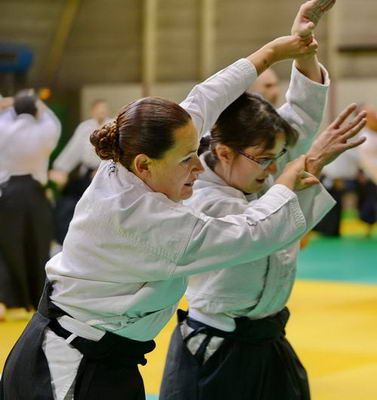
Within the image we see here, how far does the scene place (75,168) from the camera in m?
12.8

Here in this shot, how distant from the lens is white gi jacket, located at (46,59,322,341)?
2.64 meters

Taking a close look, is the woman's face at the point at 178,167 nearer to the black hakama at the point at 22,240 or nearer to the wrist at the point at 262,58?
the wrist at the point at 262,58

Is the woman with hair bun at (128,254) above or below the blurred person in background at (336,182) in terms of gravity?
above

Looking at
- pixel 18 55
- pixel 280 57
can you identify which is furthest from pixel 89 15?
pixel 280 57

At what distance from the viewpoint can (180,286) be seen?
2.78m

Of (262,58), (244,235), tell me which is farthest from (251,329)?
(262,58)

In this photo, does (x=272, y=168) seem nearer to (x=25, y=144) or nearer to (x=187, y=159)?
(x=187, y=159)

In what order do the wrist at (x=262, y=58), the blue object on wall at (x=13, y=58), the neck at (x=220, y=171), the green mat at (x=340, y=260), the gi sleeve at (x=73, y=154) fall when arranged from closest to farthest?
the wrist at (x=262, y=58) → the neck at (x=220, y=171) → the green mat at (x=340, y=260) → the gi sleeve at (x=73, y=154) → the blue object on wall at (x=13, y=58)

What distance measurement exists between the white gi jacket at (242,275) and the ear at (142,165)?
0.59m

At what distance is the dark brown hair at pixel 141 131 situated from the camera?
8.86 ft

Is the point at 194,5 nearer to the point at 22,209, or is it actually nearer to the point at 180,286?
the point at 22,209

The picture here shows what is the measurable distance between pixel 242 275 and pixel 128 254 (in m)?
0.71

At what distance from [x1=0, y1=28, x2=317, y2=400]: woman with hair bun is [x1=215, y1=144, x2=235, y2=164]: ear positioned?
19.6 inches

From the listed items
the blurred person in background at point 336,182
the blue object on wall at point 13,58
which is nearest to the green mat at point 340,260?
the blurred person in background at point 336,182
